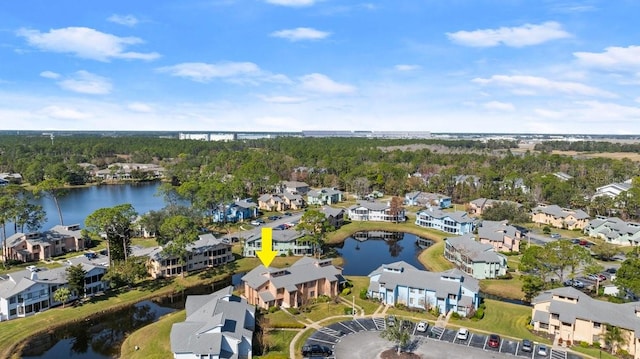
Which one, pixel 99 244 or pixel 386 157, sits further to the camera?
pixel 386 157

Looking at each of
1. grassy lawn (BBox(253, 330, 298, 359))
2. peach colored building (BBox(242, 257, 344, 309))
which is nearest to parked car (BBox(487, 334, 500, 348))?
grassy lawn (BBox(253, 330, 298, 359))

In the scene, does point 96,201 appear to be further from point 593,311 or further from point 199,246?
point 593,311

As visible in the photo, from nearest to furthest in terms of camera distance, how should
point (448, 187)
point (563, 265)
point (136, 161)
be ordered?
point (563, 265) < point (448, 187) < point (136, 161)

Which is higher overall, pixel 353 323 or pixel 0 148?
pixel 0 148

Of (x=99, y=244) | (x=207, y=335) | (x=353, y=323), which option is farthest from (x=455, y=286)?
(x=99, y=244)

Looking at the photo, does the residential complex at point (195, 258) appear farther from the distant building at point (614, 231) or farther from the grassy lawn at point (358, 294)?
the distant building at point (614, 231)

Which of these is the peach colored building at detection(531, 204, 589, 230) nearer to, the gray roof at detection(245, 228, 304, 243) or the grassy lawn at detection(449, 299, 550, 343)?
the grassy lawn at detection(449, 299, 550, 343)

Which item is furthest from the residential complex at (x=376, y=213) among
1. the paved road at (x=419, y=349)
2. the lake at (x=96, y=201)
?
the paved road at (x=419, y=349)

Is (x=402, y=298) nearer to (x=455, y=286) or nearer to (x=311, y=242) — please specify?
(x=455, y=286)
